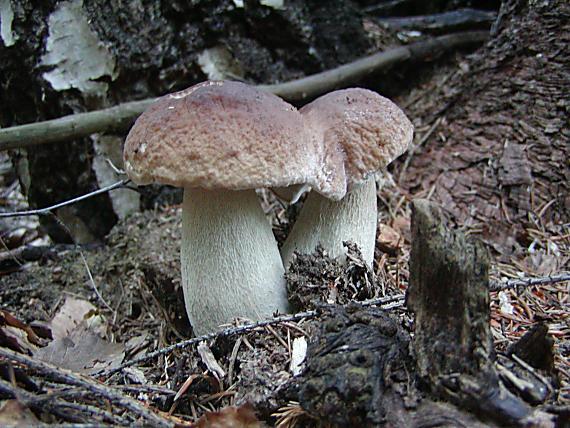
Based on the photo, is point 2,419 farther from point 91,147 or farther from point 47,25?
point 47,25

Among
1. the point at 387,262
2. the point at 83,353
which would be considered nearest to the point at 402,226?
the point at 387,262

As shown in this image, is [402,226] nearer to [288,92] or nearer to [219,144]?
[288,92]

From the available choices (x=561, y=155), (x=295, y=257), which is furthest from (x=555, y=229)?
(x=295, y=257)

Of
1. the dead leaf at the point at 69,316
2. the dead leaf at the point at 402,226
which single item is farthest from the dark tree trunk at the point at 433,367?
the dead leaf at the point at 69,316

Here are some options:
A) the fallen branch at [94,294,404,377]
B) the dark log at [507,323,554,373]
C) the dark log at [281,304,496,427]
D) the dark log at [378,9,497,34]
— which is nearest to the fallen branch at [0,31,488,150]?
the dark log at [378,9,497,34]

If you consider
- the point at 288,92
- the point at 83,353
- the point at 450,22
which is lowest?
the point at 83,353

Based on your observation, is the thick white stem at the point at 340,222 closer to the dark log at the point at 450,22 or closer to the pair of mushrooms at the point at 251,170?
the pair of mushrooms at the point at 251,170
